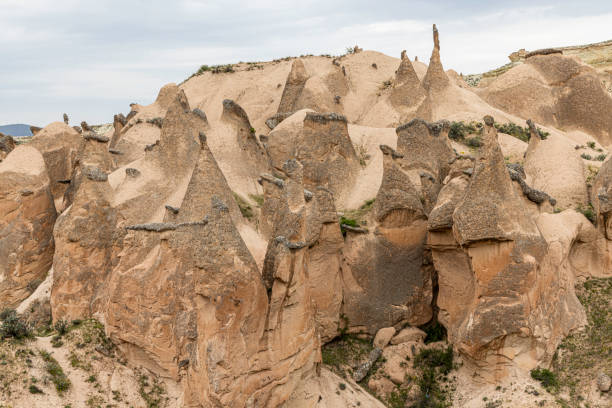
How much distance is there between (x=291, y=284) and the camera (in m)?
15.6

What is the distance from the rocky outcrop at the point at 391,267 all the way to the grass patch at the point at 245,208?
165 inches

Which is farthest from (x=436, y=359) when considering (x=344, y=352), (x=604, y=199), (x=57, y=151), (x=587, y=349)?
(x=57, y=151)

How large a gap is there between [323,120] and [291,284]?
1045 cm

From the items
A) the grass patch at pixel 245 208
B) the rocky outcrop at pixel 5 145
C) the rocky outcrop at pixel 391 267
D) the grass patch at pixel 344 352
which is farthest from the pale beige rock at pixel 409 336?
the rocky outcrop at pixel 5 145

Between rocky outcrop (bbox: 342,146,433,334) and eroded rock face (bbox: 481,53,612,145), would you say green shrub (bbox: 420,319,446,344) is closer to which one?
rocky outcrop (bbox: 342,146,433,334)

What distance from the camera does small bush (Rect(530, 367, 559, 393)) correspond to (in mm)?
16109

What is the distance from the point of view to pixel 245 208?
21.0 meters

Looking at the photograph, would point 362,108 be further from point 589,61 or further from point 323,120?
point 589,61

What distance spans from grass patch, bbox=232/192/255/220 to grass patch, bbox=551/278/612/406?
447 inches

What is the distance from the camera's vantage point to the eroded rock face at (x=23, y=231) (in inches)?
1007

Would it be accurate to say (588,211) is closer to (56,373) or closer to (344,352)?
(344,352)

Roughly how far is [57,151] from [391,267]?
2004 cm


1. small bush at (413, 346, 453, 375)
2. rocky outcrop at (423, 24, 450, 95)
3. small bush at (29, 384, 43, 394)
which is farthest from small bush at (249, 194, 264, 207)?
rocky outcrop at (423, 24, 450, 95)

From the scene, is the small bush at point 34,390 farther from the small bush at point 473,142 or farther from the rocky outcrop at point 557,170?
the small bush at point 473,142
